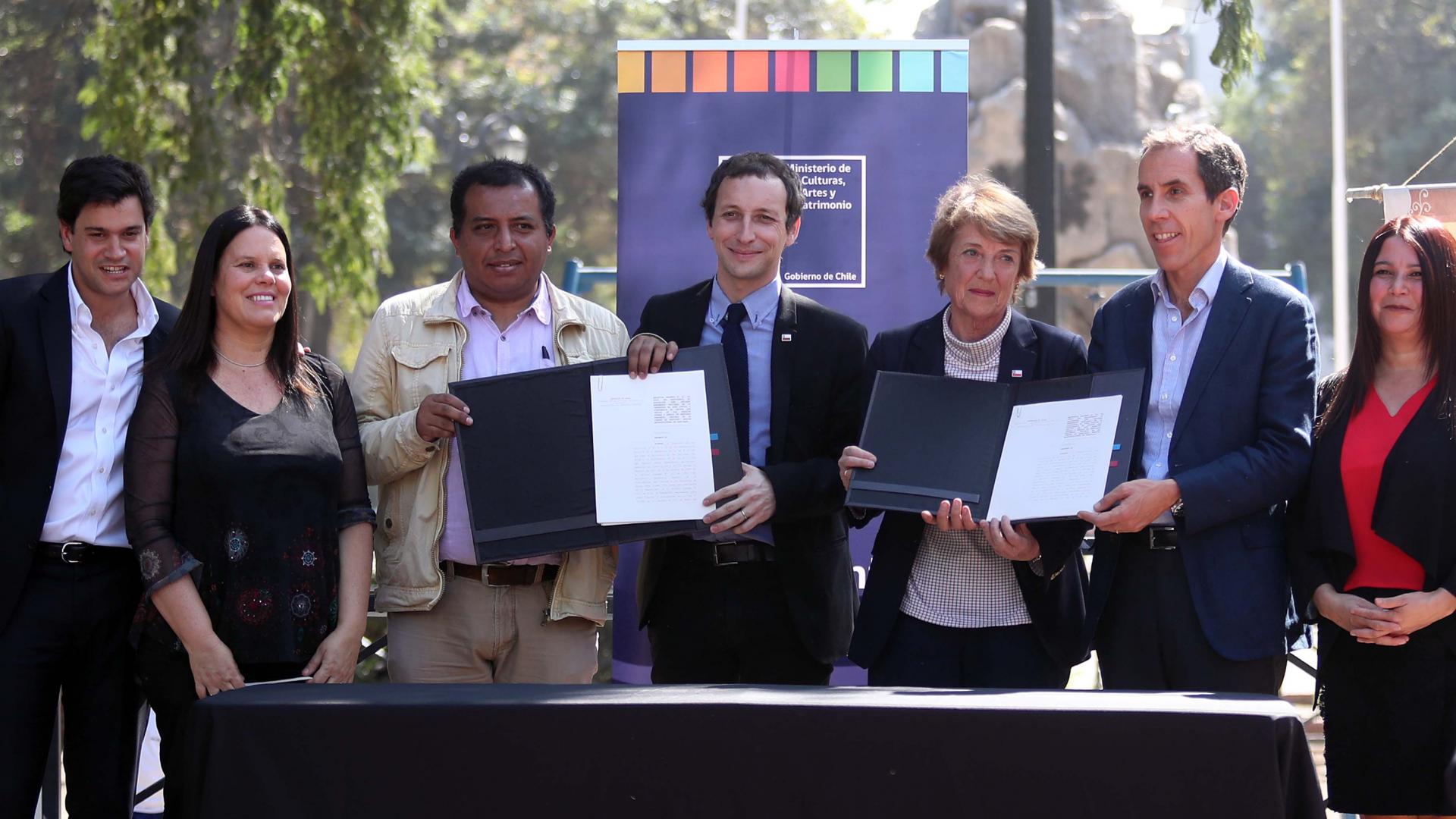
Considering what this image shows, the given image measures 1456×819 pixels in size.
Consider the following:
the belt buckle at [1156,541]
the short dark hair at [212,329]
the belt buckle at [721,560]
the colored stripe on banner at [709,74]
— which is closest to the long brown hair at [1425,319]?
the belt buckle at [1156,541]

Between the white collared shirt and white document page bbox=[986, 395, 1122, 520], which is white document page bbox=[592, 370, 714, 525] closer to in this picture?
white document page bbox=[986, 395, 1122, 520]

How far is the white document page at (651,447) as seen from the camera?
3.51m

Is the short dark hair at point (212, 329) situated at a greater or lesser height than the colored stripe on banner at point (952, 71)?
lesser

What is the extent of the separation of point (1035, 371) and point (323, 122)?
5884 mm

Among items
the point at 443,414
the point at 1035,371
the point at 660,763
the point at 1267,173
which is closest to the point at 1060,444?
the point at 1035,371

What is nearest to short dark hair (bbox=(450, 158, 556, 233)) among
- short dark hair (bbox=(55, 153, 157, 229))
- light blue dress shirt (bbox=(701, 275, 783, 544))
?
light blue dress shirt (bbox=(701, 275, 783, 544))

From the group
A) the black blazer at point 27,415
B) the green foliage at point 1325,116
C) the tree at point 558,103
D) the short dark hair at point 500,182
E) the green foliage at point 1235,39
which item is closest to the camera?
the black blazer at point 27,415

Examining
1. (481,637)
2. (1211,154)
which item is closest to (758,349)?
(481,637)

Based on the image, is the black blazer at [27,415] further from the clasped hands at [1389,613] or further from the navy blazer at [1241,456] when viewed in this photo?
the clasped hands at [1389,613]

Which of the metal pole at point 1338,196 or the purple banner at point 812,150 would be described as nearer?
the purple banner at point 812,150

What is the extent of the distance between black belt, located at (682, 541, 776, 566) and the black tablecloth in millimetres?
986

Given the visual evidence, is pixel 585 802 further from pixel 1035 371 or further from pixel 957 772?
pixel 1035 371

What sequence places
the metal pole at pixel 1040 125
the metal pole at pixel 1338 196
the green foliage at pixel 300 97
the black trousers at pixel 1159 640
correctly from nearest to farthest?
the black trousers at pixel 1159 640, the metal pole at pixel 1040 125, the green foliage at pixel 300 97, the metal pole at pixel 1338 196

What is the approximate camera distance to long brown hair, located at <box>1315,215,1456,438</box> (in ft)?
11.1
